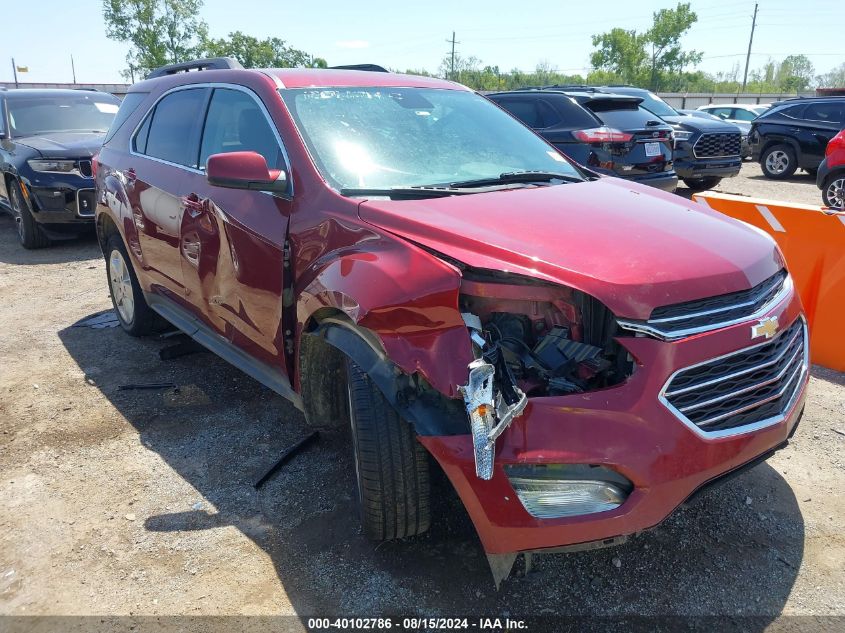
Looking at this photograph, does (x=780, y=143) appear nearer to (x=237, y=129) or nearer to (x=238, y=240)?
(x=237, y=129)

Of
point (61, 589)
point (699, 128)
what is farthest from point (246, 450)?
point (699, 128)

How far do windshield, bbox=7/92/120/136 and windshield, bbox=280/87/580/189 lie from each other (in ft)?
24.7

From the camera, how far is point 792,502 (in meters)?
3.03

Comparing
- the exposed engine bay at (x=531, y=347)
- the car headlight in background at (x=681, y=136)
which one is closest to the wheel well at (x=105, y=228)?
the exposed engine bay at (x=531, y=347)

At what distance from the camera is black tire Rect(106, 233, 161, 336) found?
4988mm

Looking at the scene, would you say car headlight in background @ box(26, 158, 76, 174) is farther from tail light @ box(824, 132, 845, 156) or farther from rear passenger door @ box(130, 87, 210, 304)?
tail light @ box(824, 132, 845, 156)

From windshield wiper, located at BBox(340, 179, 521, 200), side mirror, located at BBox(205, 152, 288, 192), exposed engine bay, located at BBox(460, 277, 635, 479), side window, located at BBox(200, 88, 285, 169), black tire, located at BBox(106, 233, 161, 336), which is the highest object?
side window, located at BBox(200, 88, 285, 169)

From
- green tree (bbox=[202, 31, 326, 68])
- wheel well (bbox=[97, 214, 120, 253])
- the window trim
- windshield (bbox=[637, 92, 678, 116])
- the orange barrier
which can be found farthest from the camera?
green tree (bbox=[202, 31, 326, 68])

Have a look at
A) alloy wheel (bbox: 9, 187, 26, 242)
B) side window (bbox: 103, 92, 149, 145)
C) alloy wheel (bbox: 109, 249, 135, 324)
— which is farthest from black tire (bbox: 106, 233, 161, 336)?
alloy wheel (bbox: 9, 187, 26, 242)

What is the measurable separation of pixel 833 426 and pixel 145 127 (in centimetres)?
478

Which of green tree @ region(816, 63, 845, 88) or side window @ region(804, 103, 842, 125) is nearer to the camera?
side window @ region(804, 103, 842, 125)

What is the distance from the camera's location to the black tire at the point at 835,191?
995cm

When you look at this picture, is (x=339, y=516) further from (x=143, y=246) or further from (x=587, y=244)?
(x=143, y=246)

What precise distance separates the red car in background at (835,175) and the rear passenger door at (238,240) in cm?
975
